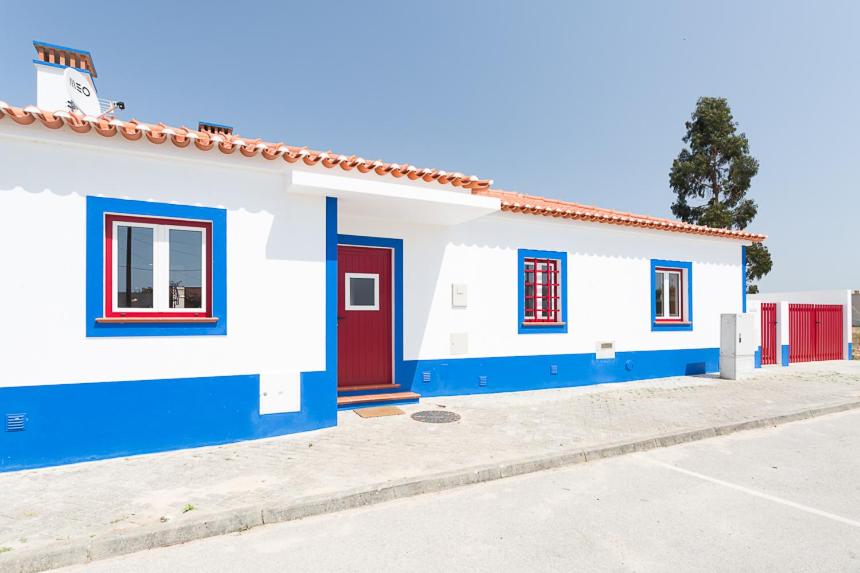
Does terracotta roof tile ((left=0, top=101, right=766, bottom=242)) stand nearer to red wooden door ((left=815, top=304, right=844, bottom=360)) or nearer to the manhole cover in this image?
the manhole cover

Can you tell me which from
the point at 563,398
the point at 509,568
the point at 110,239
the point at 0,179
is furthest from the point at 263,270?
the point at 563,398

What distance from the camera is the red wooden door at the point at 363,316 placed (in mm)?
7988

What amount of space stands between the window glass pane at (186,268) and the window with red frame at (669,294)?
31.5 feet

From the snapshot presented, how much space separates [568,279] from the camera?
32.3ft

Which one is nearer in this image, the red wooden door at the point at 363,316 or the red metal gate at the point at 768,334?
the red wooden door at the point at 363,316

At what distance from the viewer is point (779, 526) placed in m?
3.77

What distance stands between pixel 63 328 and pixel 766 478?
24.3 feet

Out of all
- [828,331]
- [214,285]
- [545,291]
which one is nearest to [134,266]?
[214,285]

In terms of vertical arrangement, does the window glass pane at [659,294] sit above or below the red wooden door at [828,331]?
above

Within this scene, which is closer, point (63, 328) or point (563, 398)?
point (63, 328)

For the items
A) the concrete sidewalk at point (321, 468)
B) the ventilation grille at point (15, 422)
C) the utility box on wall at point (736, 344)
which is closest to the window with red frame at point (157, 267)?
the ventilation grille at point (15, 422)

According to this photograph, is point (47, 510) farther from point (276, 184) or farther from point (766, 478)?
point (766, 478)

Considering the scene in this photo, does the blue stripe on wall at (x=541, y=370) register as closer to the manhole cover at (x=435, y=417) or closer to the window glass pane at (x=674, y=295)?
the window glass pane at (x=674, y=295)

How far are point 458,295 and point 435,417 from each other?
2522 mm
